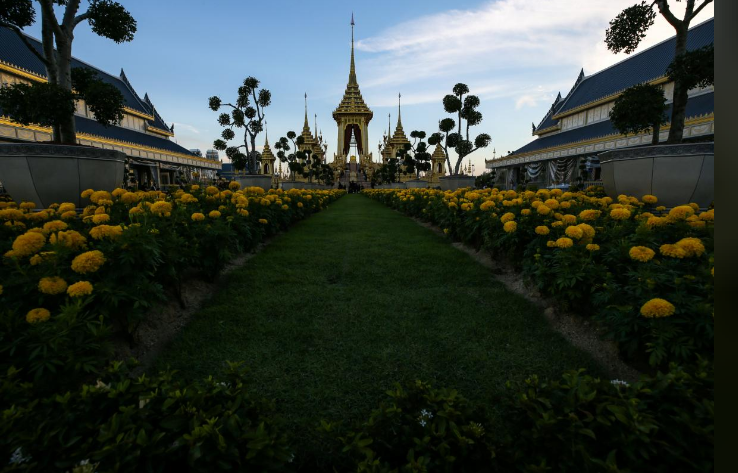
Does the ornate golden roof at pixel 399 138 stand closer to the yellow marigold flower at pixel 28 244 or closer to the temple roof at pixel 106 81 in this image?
the temple roof at pixel 106 81

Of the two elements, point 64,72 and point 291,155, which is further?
point 291,155

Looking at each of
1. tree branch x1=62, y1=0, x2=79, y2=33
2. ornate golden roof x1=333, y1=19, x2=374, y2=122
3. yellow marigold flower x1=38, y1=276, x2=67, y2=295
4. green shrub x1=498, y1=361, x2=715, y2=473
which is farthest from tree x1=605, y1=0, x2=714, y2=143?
ornate golden roof x1=333, y1=19, x2=374, y2=122

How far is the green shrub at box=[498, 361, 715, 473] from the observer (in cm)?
142

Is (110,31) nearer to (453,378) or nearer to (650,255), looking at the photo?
(453,378)

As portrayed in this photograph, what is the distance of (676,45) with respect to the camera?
7.07m

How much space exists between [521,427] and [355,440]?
825 mm

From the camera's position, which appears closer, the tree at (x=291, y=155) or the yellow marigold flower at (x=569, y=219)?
the yellow marigold flower at (x=569, y=219)

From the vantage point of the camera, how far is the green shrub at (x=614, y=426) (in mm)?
1420

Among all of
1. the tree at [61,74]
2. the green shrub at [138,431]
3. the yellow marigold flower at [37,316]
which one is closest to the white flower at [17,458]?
the green shrub at [138,431]

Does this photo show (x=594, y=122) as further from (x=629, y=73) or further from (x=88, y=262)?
(x=88, y=262)

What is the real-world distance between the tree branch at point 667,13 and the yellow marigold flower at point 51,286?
10.00m

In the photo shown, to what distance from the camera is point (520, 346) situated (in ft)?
10.5

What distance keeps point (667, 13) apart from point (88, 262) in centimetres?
1002

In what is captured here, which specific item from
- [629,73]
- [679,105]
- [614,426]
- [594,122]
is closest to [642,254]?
[614,426]
